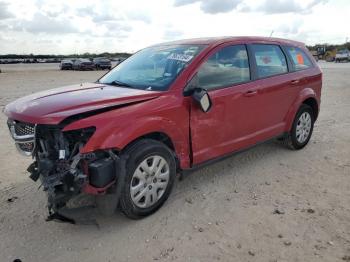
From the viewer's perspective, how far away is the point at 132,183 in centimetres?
363

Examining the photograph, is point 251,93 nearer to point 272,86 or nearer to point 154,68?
point 272,86

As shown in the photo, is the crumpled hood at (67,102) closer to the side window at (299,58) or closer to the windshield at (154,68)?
the windshield at (154,68)

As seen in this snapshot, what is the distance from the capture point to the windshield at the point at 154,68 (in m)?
4.17

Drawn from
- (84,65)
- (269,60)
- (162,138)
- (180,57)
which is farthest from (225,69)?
(84,65)

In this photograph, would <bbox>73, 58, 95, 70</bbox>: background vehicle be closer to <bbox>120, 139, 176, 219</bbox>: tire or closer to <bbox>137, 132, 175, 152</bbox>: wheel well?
<bbox>137, 132, 175, 152</bbox>: wheel well

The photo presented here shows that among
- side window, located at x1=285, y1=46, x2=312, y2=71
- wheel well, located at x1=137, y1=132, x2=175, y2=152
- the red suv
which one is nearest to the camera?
the red suv

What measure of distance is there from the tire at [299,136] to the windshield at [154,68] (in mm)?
2206

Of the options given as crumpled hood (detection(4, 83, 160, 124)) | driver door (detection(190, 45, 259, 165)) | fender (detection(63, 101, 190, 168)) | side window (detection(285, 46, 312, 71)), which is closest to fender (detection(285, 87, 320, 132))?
side window (detection(285, 46, 312, 71))

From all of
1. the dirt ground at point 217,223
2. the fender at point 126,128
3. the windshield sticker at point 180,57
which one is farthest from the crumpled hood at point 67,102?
the dirt ground at point 217,223

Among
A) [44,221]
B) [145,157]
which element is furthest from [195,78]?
[44,221]

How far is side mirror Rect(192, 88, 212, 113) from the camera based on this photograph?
3945 millimetres

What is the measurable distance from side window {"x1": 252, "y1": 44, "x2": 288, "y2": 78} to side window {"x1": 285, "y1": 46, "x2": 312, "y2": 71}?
0.25 meters

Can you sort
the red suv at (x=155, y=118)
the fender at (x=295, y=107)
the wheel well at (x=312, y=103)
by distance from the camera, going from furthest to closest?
the wheel well at (x=312, y=103), the fender at (x=295, y=107), the red suv at (x=155, y=118)

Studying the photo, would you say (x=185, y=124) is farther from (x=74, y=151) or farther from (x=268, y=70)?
(x=268, y=70)
